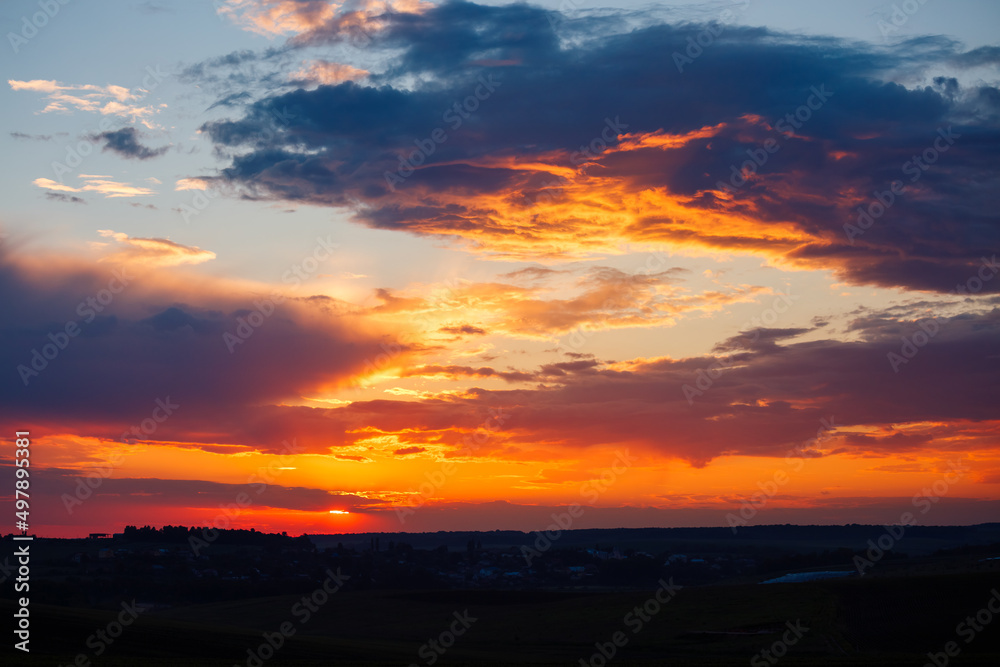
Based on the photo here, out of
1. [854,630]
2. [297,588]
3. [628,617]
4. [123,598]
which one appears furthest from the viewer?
[297,588]

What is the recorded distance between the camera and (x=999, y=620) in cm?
5950

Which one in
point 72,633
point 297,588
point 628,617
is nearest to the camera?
point 72,633

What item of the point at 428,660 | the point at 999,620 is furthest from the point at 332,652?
the point at 999,620

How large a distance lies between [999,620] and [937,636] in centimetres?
507

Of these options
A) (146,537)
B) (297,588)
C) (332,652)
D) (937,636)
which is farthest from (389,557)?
(937,636)

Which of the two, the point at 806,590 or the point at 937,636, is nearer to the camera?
the point at 937,636

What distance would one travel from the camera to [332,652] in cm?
5962

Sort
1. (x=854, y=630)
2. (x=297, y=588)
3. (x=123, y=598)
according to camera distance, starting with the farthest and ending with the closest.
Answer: (x=297, y=588), (x=123, y=598), (x=854, y=630)

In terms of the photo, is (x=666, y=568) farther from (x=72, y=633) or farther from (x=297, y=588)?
(x=72, y=633)

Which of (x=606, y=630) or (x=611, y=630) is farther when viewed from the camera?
(x=606, y=630)

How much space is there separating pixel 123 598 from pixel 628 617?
8340 cm

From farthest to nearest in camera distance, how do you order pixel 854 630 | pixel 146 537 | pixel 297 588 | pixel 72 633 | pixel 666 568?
1. pixel 146 537
2. pixel 666 568
3. pixel 297 588
4. pixel 854 630
5. pixel 72 633

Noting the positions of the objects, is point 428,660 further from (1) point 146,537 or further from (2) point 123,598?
(1) point 146,537

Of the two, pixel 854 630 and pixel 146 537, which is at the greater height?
pixel 146 537
